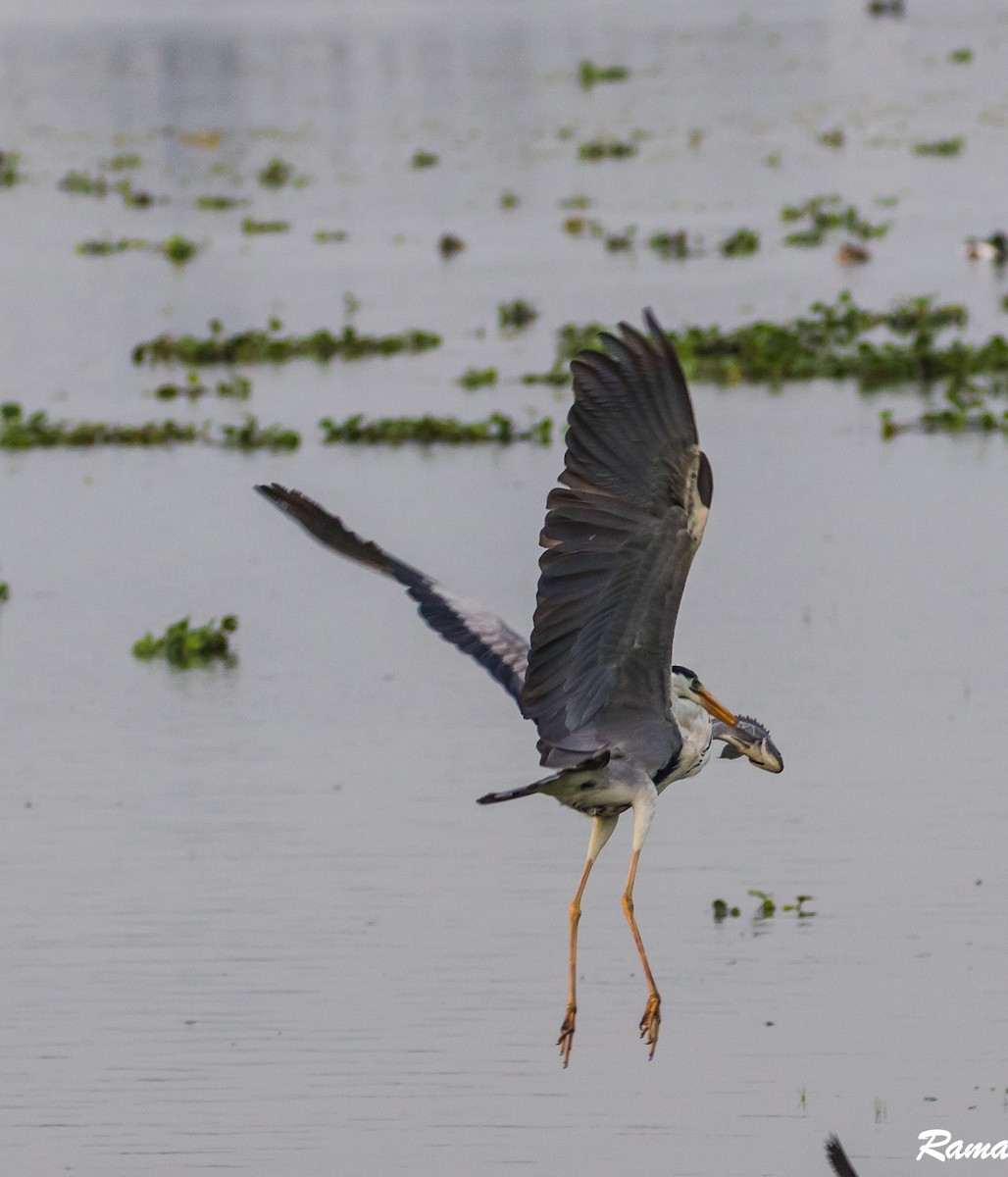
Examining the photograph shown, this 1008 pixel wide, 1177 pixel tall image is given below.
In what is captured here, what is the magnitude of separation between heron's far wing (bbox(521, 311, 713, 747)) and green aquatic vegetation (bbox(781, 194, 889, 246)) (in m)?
19.3

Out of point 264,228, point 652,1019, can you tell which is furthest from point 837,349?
point 652,1019

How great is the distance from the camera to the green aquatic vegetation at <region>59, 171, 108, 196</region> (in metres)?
35.4

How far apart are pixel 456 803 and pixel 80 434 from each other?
848 centimetres

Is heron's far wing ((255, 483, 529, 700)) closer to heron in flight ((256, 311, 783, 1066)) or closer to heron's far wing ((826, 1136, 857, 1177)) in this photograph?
heron in flight ((256, 311, 783, 1066))

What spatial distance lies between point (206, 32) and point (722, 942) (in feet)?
202

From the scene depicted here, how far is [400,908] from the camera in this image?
938cm

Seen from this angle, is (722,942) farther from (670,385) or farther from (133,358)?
(133,358)

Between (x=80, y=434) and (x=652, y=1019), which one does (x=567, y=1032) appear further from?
(x=80, y=434)

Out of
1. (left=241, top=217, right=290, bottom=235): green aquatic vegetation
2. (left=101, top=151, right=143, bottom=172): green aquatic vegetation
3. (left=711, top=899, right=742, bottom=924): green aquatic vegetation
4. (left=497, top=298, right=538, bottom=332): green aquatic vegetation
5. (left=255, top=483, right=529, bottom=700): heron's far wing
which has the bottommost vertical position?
(left=711, top=899, right=742, bottom=924): green aquatic vegetation

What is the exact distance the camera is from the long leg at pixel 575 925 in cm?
727

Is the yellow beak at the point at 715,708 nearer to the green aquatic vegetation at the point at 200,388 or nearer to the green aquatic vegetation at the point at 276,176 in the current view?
the green aquatic vegetation at the point at 200,388

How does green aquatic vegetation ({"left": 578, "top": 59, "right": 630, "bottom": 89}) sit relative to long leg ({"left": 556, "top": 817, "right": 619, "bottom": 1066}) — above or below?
above

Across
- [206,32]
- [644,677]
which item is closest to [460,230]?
[644,677]

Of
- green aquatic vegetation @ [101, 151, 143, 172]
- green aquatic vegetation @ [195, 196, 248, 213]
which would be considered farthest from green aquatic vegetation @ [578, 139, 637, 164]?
green aquatic vegetation @ [101, 151, 143, 172]
